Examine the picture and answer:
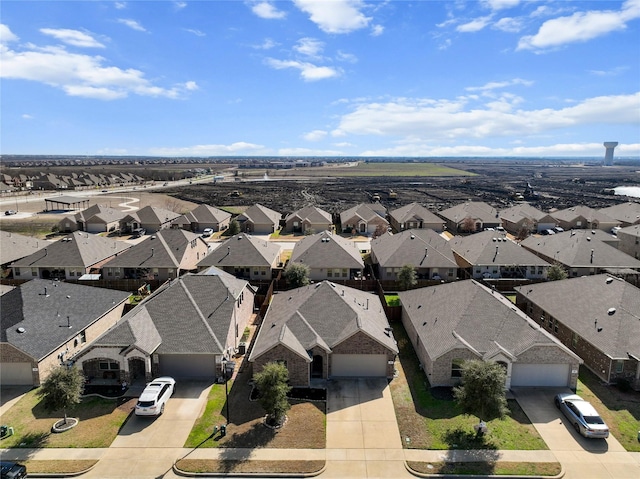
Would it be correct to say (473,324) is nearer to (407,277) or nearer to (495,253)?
(407,277)

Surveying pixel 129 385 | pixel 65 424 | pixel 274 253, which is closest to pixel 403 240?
pixel 274 253

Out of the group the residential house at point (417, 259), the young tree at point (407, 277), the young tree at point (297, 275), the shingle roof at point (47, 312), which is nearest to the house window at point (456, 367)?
the young tree at point (407, 277)

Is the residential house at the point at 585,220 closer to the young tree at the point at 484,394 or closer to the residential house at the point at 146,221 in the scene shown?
the young tree at the point at 484,394

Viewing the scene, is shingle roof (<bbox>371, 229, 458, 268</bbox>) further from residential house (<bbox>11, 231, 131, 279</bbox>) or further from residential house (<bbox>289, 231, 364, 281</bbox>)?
residential house (<bbox>11, 231, 131, 279</bbox>)

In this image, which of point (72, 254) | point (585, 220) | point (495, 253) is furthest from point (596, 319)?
Result: point (585, 220)

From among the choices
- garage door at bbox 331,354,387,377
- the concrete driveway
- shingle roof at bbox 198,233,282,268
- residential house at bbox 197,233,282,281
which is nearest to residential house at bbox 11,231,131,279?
residential house at bbox 197,233,282,281
